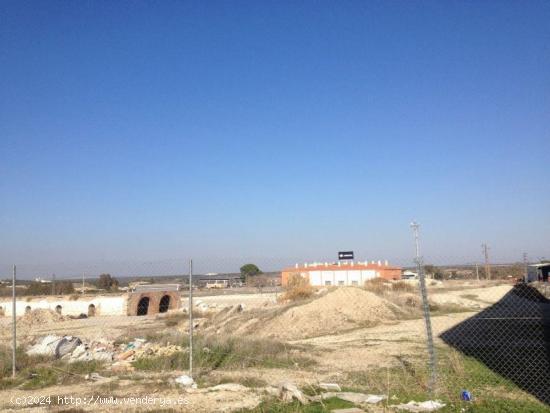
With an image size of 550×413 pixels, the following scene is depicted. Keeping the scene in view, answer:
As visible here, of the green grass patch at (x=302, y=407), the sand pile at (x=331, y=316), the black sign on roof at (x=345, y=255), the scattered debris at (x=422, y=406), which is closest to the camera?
the scattered debris at (x=422, y=406)

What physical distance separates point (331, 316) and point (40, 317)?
28.6m

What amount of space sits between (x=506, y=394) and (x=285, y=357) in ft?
18.4

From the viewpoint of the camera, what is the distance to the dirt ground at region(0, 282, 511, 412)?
8680mm

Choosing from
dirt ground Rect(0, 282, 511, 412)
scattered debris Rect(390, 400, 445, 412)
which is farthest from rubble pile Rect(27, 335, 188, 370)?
scattered debris Rect(390, 400, 445, 412)

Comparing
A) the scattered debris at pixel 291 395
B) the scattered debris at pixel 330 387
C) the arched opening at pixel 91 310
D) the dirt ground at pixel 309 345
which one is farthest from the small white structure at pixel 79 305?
the scattered debris at pixel 291 395

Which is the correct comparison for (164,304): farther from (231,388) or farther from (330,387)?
(330,387)

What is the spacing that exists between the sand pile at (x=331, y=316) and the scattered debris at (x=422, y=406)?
13025 millimetres

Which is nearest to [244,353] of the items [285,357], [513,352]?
[285,357]

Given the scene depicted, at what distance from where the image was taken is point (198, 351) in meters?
12.1

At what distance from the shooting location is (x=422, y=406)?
7.31 m

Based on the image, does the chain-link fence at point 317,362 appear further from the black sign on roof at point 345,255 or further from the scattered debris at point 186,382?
the black sign on roof at point 345,255

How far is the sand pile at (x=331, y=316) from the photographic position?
21484 millimetres

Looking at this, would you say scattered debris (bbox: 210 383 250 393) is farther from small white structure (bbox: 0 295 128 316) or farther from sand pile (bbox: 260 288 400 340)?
small white structure (bbox: 0 295 128 316)

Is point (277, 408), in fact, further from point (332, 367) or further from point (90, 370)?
point (90, 370)
